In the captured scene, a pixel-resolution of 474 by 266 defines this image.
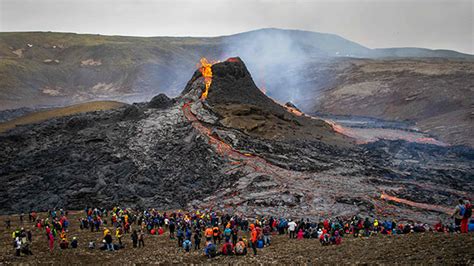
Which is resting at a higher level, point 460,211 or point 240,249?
point 460,211

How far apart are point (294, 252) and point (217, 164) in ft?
110

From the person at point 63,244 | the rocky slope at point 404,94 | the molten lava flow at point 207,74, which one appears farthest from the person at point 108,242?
the rocky slope at point 404,94

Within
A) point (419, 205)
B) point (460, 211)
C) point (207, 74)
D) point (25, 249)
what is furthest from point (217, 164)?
point (460, 211)

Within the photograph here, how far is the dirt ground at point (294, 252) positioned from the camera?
818 inches

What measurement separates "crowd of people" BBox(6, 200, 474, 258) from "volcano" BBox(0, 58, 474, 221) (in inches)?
248

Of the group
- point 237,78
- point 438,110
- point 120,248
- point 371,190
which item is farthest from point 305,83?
point 120,248

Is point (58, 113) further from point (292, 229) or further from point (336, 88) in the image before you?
point (336, 88)

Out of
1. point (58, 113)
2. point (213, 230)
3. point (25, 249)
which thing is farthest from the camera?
point (58, 113)

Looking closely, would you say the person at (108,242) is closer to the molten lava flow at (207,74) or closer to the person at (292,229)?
the person at (292,229)

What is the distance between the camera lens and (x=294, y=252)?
1081 inches

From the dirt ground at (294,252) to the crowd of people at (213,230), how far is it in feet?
2.14

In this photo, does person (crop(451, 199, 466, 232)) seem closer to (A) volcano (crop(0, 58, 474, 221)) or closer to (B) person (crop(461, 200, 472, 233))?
(B) person (crop(461, 200, 472, 233))

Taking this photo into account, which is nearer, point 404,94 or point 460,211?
point 460,211

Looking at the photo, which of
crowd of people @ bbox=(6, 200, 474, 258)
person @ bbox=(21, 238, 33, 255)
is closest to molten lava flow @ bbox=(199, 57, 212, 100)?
crowd of people @ bbox=(6, 200, 474, 258)
